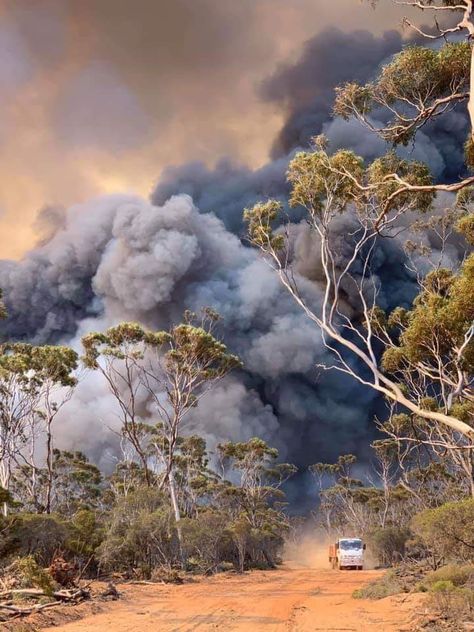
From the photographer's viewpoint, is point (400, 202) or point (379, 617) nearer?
point (379, 617)

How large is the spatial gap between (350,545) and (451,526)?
86.9 feet

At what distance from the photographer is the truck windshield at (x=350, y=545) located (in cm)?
3675

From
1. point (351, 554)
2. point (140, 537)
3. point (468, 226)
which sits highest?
point (468, 226)

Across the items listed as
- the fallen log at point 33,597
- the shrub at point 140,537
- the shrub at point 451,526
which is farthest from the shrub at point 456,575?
the shrub at point 140,537

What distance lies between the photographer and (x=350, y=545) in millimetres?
37000

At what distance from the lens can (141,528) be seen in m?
23.4

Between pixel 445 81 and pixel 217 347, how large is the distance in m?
22.3

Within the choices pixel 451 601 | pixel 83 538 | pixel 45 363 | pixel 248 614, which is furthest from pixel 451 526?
pixel 45 363

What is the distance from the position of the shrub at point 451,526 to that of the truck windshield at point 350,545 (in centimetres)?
2494

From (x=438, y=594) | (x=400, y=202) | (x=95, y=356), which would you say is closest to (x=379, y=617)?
(x=438, y=594)

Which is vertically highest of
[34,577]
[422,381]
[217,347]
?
[217,347]

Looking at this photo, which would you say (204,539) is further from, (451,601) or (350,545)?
(451,601)

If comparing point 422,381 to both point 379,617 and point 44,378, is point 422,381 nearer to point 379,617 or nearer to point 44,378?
point 379,617

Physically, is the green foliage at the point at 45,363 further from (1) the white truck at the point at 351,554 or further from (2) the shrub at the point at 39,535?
(1) the white truck at the point at 351,554
